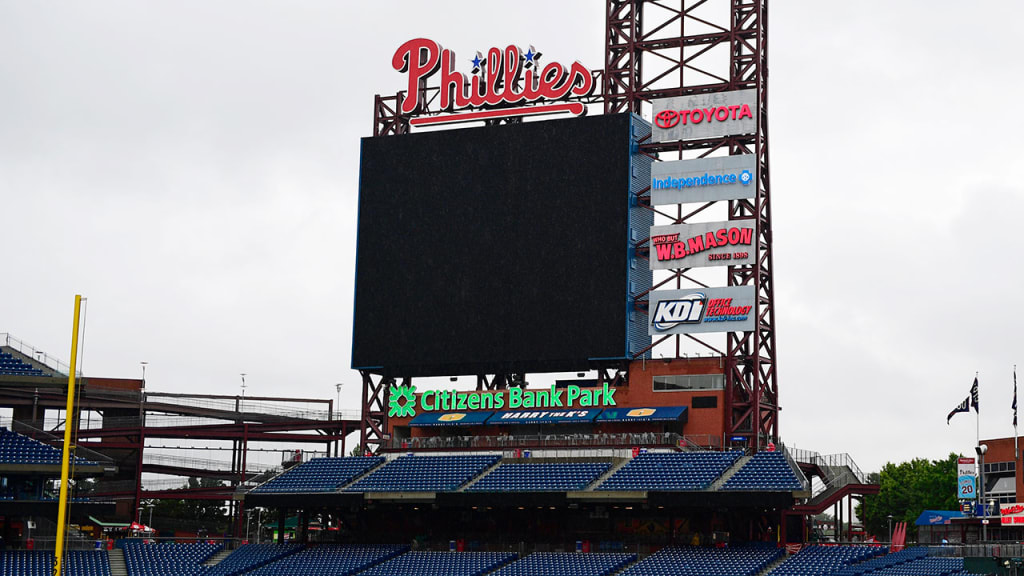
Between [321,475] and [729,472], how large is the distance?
757 inches

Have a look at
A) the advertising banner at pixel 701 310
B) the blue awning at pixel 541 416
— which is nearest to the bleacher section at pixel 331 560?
the blue awning at pixel 541 416

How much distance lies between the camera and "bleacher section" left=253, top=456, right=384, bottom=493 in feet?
192

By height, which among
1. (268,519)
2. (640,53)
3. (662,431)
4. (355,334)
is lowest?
(268,519)

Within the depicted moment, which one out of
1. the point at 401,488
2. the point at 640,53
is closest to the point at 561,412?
the point at 401,488

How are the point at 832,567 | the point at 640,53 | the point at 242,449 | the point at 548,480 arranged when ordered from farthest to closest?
the point at 242,449
the point at 640,53
the point at 548,480
the point at 832,567

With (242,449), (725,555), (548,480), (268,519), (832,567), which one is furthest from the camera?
(268,519)

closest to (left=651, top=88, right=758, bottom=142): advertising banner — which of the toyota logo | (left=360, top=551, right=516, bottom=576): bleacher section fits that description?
the toyota logo

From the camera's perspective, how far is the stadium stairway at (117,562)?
2200 inches

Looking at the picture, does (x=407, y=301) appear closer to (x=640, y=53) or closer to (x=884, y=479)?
(x=640, y=53)

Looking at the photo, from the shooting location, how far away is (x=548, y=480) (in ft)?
179

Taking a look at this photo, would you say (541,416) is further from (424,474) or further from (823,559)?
(823,559)

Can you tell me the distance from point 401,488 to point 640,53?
2211 centimetres

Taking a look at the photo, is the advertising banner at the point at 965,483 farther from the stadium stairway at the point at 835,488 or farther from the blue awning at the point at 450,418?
the blue awning at the point at 450,418

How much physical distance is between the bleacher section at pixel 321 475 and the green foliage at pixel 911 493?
44319 mm
